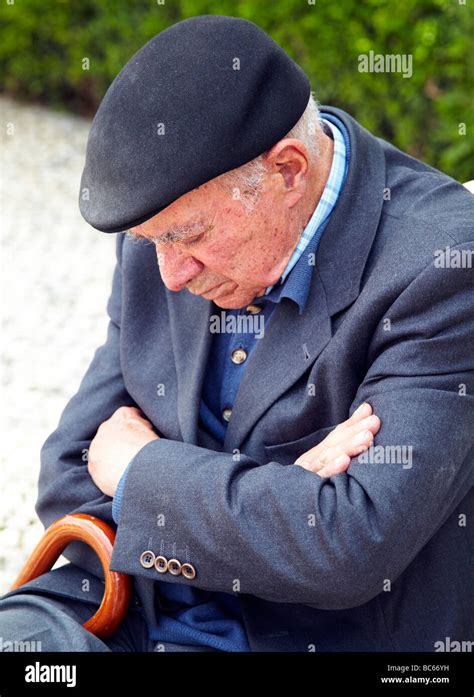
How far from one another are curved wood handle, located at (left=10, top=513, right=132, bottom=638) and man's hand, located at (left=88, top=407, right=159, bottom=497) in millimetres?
93

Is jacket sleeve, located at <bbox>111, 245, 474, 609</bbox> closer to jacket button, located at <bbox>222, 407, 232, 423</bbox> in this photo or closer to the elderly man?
the elderly man

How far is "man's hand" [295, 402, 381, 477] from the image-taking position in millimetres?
2186

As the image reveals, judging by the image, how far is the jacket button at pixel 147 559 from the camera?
7.85ft

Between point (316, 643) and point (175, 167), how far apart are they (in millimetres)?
1153

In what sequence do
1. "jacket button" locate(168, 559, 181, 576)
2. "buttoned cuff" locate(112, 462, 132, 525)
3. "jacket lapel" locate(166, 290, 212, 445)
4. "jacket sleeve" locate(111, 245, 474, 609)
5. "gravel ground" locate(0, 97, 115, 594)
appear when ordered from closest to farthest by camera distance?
"jacket sleeve" locate(111, 245, 474, 609) → "jacket button" locate(168, 559, 181, 576) → "buttoned cuff" locate(112, 462, 132, 525) → "jacket lapel" locate(166, 290, 212, 445) → "gravel ground" locate(0, 97, 115, 594)

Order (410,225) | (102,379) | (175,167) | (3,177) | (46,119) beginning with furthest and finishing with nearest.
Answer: (46,119)
(3,177)
(102,379)
(410,225)
(175,167)

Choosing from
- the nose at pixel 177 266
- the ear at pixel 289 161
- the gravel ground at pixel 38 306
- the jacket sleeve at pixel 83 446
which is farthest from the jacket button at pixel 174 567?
the gravel ground at pixel 38 306

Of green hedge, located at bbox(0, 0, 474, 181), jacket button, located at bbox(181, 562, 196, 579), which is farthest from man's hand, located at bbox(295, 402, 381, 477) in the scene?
green hedge, located at bbox(0, 0, 474, 181)

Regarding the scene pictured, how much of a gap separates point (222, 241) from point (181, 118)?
1.00 feet

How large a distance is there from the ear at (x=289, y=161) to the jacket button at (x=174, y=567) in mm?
872

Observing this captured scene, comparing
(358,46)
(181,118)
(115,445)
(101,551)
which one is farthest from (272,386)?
(358,46)
